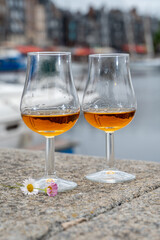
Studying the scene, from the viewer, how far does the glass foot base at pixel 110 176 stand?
699 millimetres

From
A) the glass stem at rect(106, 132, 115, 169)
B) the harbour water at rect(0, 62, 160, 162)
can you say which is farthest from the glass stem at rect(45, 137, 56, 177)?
the harbour water at rect(0, 62, 160, 162)

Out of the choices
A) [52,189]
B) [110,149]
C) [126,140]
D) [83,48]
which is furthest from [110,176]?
[83,48]

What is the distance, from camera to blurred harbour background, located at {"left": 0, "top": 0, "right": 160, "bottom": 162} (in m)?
3.63

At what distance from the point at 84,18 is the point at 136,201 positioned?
35.0m

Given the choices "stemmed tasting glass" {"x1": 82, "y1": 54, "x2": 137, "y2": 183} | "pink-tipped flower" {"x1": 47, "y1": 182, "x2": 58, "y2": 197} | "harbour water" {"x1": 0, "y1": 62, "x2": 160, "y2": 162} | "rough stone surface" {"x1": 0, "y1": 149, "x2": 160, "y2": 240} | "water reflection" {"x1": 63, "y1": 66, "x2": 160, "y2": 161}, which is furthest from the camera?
"water reflection" {"x1": 63, "y1": 66, "x2": 160, "y2": 161}

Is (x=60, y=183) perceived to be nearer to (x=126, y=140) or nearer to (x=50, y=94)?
(x=50, y=94)

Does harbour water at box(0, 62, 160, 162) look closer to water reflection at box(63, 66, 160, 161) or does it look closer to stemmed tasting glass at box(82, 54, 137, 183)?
water reflection at box(63, 66, 160, 161)

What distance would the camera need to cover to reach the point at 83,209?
55 centimetres

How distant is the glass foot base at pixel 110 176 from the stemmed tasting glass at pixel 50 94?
0.16 ft

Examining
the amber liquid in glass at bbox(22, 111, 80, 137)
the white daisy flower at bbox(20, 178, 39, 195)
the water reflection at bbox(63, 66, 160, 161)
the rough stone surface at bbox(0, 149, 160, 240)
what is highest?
the amber liquid in glass at bbox(22, 111, 80, 137)

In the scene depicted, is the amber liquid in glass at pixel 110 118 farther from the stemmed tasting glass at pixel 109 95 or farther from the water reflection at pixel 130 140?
the water reflection at pixel 130 140

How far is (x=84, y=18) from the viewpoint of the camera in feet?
114

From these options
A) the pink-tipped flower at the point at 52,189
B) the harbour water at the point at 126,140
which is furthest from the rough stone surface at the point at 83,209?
the harbour water at the point at 126,140

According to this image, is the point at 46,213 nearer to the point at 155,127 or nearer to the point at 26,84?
the point at 26,84
